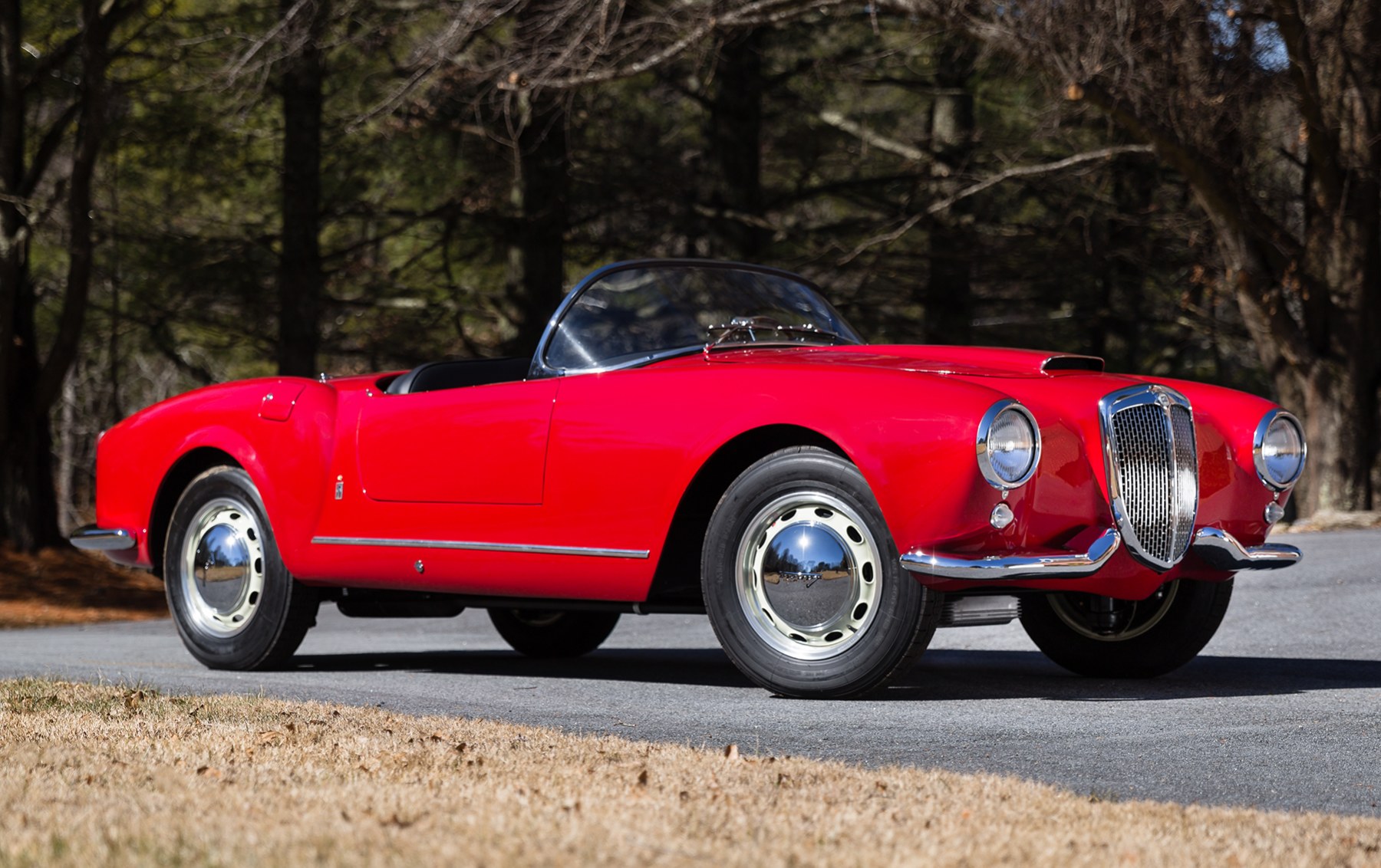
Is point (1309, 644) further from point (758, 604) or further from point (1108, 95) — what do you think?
point (1108, 95)

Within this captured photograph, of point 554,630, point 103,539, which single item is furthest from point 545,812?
point 103,539

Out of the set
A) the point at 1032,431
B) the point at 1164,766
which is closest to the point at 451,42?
the point at 1032,431

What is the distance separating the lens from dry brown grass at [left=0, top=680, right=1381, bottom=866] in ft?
10.2

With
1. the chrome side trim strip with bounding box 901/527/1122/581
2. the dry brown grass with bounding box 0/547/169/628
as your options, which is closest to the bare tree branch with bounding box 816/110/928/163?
the dry brown grass with bounding box 0/547/169/628

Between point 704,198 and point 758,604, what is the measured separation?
48.6 ft

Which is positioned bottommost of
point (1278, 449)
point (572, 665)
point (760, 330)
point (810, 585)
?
point (572, 665)

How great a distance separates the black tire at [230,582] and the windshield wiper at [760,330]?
2.21 metres

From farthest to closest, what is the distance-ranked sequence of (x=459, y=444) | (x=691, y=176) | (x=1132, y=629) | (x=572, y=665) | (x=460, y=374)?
(x=691, y=176) < (x=572, y=665) < (x=460, y=374) < (x=1132, y=629) < (x=459, y=444)

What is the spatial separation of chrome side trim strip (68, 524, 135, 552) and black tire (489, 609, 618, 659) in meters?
1.76

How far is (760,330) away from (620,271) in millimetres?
689

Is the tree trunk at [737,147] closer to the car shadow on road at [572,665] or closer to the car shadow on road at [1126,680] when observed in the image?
the car shadow on road at [572,665]

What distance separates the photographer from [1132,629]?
6.74 m

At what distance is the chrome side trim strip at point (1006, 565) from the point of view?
17.2ft

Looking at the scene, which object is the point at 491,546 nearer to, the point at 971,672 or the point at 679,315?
the point at 679,315
